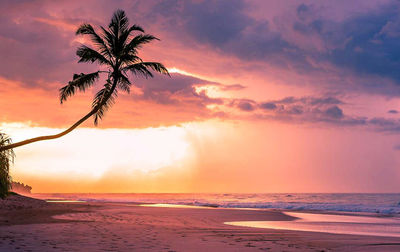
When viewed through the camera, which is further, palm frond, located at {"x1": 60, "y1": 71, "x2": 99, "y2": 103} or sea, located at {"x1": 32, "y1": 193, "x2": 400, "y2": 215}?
sea, located at {"x1": 32, "y1": 193, "x2": 400, "y2": 215}

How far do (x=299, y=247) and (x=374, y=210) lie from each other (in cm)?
3469

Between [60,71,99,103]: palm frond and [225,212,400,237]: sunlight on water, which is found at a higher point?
[60,71,99,103]: palm frond

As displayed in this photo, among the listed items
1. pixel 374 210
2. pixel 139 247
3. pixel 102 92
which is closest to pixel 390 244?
pixel 139 247

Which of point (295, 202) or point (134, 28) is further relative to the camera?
point (295, 202)

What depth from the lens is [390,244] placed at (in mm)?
14875

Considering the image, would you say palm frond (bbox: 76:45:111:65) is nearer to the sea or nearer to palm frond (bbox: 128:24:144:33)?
palm frond (bbox: 128:24:144:33)

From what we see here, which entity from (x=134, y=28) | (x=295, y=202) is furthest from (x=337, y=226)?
(x=295, y=202)

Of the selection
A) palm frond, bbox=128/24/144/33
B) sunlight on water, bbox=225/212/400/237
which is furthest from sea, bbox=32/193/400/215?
palm frond, bbox=128/24/144/33

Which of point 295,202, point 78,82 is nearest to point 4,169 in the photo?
point 78,82

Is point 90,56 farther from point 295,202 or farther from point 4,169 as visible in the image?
point 295,202

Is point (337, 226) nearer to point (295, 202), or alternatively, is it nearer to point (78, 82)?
point (78, 82)

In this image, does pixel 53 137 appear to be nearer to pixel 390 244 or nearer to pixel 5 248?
pixel 5 248

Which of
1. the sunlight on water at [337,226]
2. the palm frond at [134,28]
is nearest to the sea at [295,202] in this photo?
the sunlight on water at [337,226]

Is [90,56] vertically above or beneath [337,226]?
above
